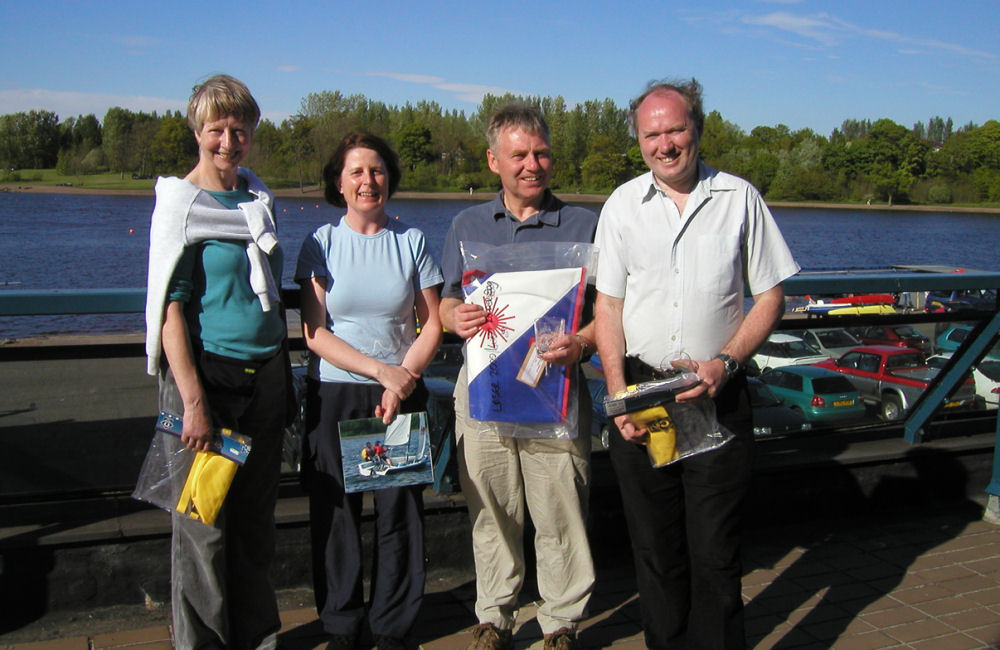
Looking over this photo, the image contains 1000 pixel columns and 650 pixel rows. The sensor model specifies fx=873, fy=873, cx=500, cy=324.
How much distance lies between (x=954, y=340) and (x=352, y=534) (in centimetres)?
372

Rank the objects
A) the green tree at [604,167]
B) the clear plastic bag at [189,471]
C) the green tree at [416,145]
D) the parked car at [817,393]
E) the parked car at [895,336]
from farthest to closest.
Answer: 1. the green tree at [416,145]
2. the green tree at [604,167]
3. the parked car at [895,336]
4. the parked car at [817,393]
5. the clear plastic bag at [189,471]

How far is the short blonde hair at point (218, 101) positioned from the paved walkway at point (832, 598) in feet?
6.50

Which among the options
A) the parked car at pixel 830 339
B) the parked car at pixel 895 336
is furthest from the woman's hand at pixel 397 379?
the parked car at pixel 895 336

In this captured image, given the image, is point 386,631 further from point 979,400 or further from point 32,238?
point 32,238

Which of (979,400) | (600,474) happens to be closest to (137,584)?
(600,474)

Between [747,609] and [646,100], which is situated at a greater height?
[646,100]

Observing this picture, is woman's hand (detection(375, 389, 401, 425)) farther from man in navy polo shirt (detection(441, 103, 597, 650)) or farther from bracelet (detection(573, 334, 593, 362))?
bracelet (detection(573, 334, 593, 362))

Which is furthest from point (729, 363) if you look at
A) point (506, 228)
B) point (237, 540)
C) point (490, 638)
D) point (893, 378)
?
point (893, 378)

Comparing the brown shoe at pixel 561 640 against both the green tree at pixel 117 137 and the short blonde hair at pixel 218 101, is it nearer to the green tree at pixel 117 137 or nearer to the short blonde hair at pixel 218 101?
the short blonde hair at pixel 218 101

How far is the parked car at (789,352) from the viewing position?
4520 mm

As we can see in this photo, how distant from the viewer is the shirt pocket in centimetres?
296

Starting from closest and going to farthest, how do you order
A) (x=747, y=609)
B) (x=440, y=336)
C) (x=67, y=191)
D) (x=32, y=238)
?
1. (x=440, y=336)
2. (x=747, y=609)
3. (x=32, y=238)
4. (x=67, y=191)

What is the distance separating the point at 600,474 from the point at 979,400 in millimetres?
2565

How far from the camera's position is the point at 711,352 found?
9.89 ft
